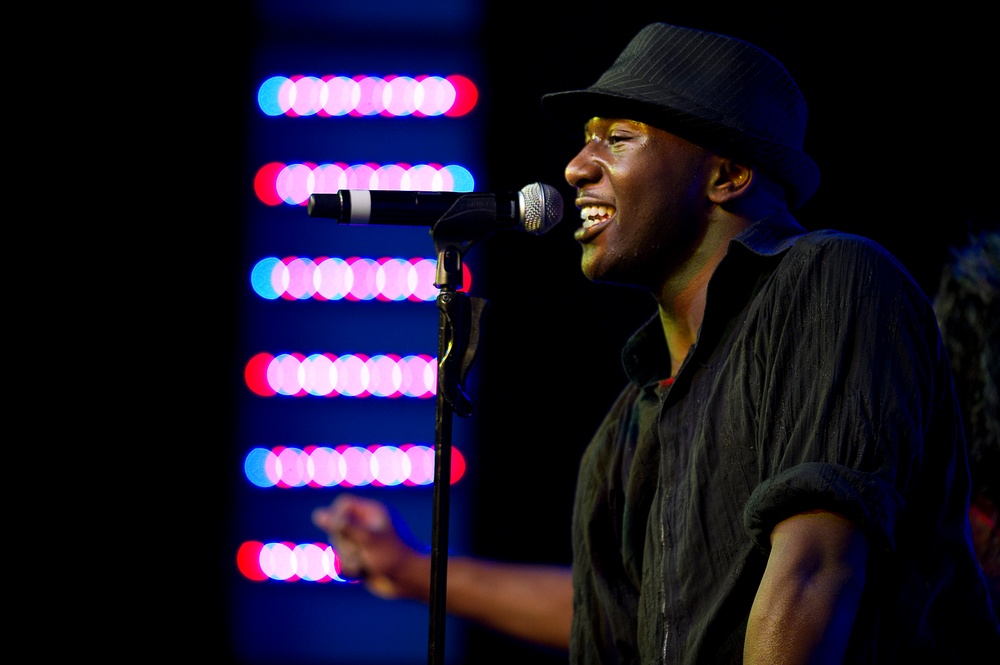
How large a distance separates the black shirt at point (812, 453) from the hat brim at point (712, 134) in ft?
0.44

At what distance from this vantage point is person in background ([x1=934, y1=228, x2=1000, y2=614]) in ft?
9.73

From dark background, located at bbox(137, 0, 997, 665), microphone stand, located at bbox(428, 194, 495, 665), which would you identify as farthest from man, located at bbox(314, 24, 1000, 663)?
dark background, located at bbox(137, 0, 997, 665)

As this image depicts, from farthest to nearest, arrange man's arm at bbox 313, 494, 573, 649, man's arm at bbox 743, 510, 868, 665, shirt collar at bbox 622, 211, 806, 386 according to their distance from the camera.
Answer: man's arm at bbox 313, 494, 573, 649, shirt collar at bbox 622, 211, 806, 386, man's arm at bbox 743, 510, 868, 665

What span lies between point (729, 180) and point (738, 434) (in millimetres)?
600

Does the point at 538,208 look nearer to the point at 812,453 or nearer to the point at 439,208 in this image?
the point at 439,208

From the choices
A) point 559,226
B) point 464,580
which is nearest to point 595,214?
point 464,580

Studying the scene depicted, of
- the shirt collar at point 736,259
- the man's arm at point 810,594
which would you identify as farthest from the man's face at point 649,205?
the man's arm at point 810,594

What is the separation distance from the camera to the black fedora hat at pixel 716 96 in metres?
2.29

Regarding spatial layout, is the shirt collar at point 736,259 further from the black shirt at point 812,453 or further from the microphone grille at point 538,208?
the microphone grille at point 538,208

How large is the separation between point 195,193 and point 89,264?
0.52 metres

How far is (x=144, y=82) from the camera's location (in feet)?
15.8

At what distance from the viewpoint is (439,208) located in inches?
86.2

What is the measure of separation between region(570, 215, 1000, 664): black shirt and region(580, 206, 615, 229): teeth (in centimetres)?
31

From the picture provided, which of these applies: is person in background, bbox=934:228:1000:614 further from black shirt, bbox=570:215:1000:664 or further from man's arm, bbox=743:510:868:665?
man's arm, bbox=743:510:868:665
